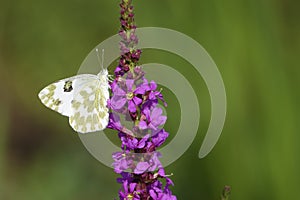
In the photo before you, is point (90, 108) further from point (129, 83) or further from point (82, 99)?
point (129, 83)

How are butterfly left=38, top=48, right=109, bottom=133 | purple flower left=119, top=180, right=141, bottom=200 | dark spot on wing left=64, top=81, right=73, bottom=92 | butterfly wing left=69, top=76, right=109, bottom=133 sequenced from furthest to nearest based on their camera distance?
1. dark spot on wing left=64, top=81, right=73, bottom=92
2. butterfly left=38, top=48, right=109, bottom=133
3. butterfly wing left=69, top=76, right=109, bottom=133
4. purple flower left=119, top=180, right=141, bottom=200

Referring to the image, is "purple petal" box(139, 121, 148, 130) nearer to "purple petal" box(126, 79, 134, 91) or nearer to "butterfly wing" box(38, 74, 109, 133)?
"purple petal" box(126, 79, 134, 91)

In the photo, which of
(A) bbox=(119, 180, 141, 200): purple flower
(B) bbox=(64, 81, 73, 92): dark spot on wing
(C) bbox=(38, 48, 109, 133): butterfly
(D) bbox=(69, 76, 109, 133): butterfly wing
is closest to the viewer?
(A) bbox=(119, 180, 141, 200): purple flower

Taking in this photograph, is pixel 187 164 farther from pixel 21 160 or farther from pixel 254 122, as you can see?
pixel 21 160

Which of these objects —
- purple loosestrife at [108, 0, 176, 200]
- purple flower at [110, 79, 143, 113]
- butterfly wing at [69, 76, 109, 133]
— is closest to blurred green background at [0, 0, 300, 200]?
butterfly wing at [69, 76, 109, 133]

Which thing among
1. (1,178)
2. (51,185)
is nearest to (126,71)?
(51,185)

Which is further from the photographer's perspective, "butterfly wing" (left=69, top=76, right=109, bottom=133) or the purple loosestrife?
"butterfly wing" (left=69, top=76, right=109, bottom=133)

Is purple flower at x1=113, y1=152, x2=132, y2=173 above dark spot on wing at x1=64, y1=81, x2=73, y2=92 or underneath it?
underneath

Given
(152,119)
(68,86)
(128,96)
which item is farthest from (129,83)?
(68,86)
